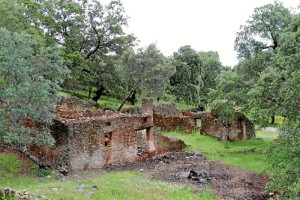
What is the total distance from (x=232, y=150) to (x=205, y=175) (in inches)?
348

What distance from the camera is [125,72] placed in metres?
35.2

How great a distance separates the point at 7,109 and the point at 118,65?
20862mm

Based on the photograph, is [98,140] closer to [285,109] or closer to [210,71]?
[285,109]

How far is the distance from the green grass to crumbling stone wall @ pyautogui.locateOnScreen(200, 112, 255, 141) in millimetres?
725

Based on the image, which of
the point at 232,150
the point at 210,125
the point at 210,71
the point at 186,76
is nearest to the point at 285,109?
the point at 232,150

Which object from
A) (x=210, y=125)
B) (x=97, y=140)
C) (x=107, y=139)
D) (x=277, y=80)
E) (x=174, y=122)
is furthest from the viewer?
(x=174, y=122)

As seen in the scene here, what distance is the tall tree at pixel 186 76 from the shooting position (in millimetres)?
48625

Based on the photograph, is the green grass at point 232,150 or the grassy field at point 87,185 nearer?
the grassy field at point 87,185

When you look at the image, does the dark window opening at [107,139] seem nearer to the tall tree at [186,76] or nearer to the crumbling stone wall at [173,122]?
the crumbling stone wall at [173,122]

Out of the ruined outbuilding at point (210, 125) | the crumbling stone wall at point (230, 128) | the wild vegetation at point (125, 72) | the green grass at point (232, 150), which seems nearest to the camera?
the wild vegetation at point (125, 72)

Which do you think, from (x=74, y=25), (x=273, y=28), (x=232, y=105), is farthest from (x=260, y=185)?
(x=74, y=25)

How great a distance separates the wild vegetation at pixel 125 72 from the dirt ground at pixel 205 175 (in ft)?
4.49

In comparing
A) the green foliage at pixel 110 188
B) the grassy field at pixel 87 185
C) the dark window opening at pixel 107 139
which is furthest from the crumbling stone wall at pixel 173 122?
the green foliage at pixel 110 188

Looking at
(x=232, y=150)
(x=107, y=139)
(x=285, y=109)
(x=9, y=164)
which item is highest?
(x=285, y=109)
